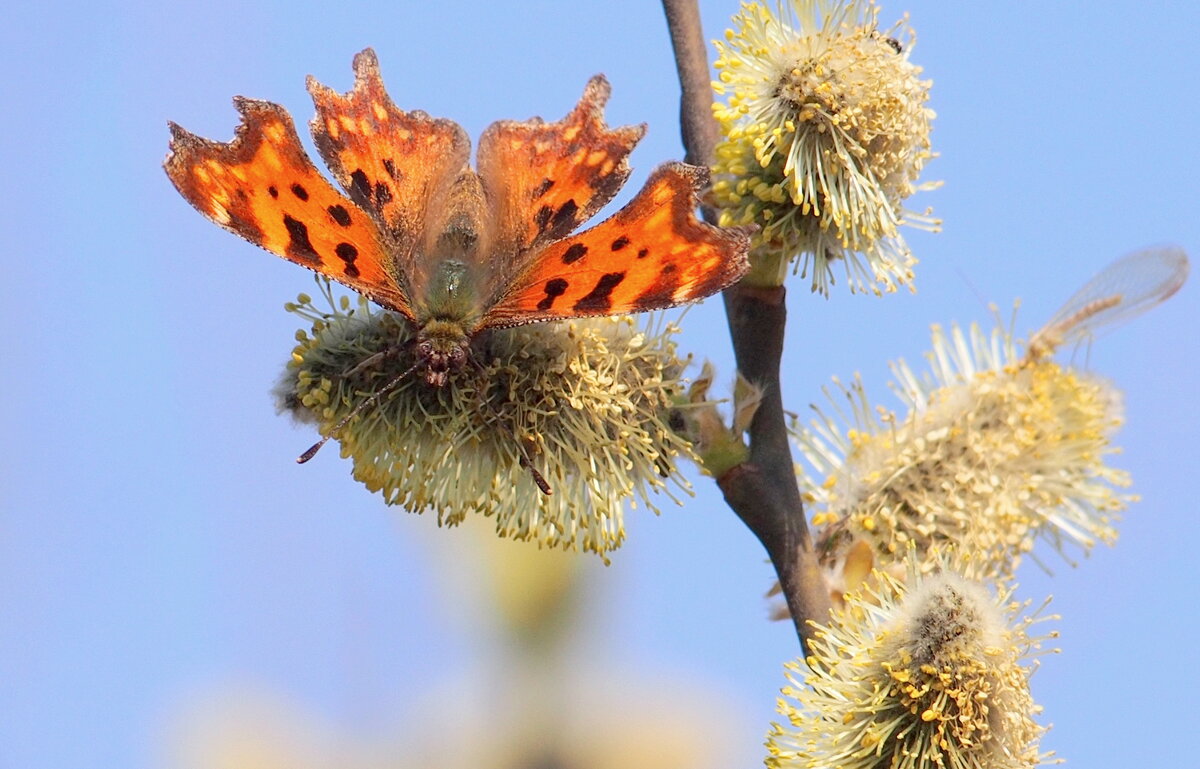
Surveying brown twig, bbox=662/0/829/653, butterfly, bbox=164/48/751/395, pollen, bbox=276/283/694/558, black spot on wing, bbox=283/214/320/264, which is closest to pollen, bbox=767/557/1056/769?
brown twig, bbox=662/0/829/653

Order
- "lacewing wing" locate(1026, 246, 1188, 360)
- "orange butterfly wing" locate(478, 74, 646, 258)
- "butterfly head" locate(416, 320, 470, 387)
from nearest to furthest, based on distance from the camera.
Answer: "butterfly head" locate(416, 320, 470, 387) < "orange butterfly wing" locate(478, 74, 646, 258) < "lacewing wing" locate(1026, 246, 1188, 360)

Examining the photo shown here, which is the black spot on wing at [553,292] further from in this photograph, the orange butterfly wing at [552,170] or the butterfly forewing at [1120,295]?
the butterfly forewing at [1120,295]

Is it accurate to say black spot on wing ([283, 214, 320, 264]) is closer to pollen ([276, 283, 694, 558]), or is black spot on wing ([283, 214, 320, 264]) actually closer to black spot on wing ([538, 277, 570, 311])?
pollen ([276, 283, 694, 558])

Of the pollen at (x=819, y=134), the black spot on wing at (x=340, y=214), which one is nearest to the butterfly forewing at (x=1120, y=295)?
the pollen at (x=819, y=134)

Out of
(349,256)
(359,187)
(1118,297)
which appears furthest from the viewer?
(1118,297)

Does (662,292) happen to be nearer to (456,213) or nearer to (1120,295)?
(456,213)

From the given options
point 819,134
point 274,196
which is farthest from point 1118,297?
point 274,196
